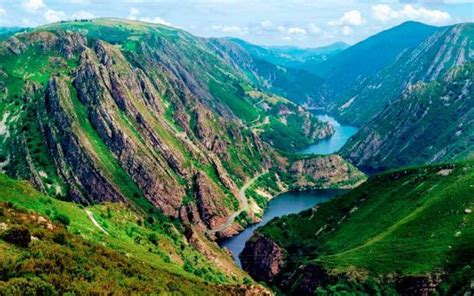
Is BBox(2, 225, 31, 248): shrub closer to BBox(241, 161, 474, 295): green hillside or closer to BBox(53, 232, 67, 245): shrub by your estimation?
BBox(53, 232, 67, 245): shrub

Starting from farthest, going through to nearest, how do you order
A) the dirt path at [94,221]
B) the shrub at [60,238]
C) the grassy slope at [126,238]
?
the dirt path at [94,221]
the grassy slope at [126,238]
the shrub at [60,238]

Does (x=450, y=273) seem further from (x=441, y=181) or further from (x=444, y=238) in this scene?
(x=441, y=181)

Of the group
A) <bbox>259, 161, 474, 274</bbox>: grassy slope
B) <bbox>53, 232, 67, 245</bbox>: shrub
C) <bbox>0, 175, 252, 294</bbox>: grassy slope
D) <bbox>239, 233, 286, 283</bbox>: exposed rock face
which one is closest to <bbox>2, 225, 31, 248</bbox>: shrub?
<bbox>53, 232, 67, 245</bbox>: shrub

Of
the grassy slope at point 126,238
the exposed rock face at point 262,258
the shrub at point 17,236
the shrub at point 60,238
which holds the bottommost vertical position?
the shrub at point 17,236

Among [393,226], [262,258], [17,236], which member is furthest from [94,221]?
[393,226]

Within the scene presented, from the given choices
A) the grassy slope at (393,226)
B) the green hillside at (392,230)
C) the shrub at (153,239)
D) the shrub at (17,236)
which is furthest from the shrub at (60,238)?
the grassy slope at (393,226)

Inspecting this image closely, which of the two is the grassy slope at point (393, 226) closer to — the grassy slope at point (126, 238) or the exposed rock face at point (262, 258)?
the exposed rock face at point (262, 258)

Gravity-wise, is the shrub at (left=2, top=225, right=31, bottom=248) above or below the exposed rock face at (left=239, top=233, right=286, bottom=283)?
below
